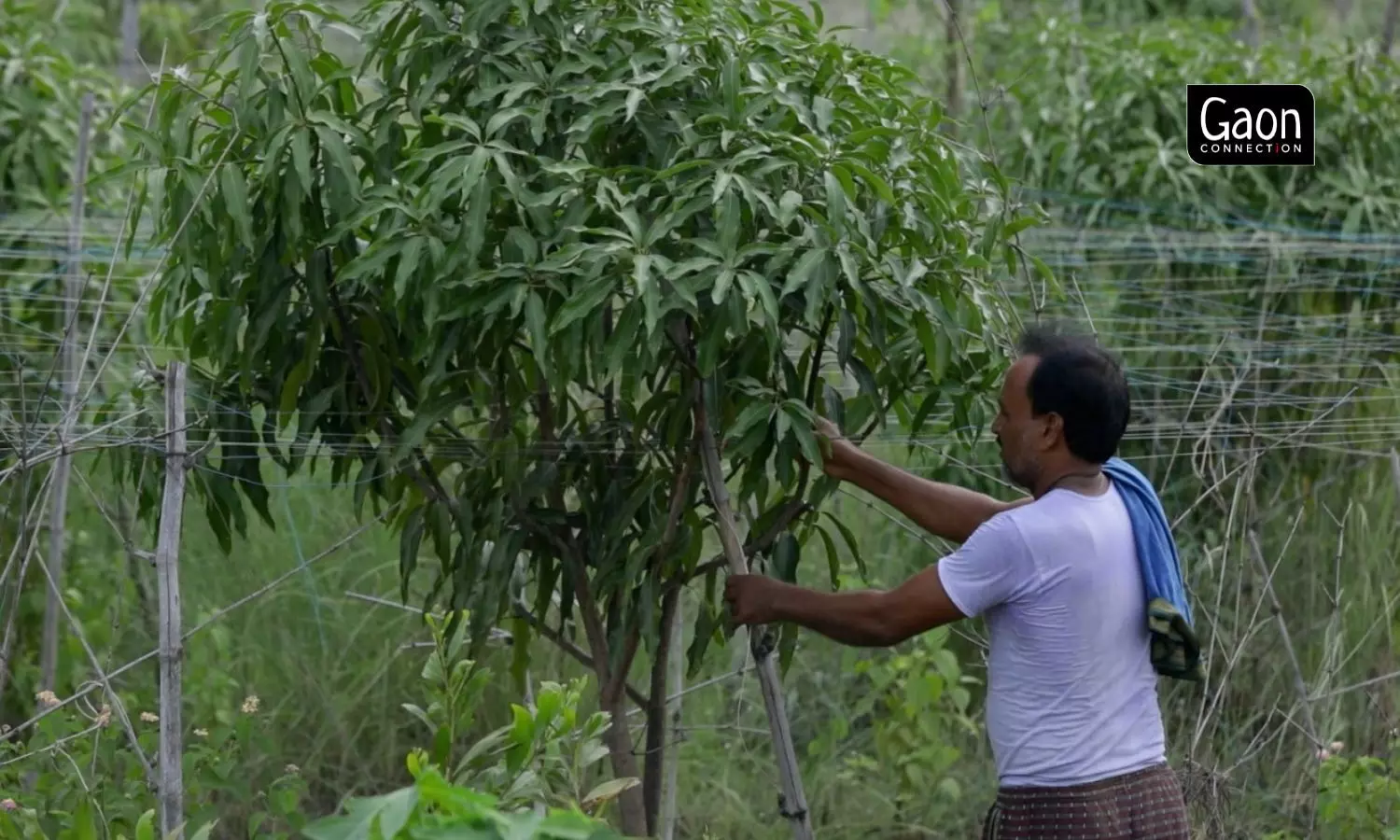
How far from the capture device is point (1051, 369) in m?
→ 2.86

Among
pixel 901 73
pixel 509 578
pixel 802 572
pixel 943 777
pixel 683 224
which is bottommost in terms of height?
pixel 943 777

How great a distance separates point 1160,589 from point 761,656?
28.7 inches

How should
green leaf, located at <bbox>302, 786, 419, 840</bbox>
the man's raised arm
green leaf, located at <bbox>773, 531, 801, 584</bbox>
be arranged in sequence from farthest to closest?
green leaf, located at <bbox>773, 531, 801, 584</bbox> < the man's raised arm < green leaf, located at <bbox>302, 786, 419, 840</bbox>

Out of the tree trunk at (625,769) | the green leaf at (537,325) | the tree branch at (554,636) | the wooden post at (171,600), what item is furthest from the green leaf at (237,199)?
the tree trunk at (625,769)

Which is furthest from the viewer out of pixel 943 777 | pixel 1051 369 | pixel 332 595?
pixel 332 595

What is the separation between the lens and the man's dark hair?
2.85 metres

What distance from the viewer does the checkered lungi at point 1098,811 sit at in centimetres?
286

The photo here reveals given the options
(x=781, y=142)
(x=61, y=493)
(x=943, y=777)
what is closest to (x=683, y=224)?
(x=781, y=142)

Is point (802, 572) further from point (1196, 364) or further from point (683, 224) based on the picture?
point (683, 224)

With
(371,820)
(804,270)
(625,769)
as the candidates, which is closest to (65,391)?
(625,769)

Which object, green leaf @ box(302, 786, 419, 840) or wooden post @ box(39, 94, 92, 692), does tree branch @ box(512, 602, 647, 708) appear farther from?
wooden post @ box(39, 94, 92, 692)

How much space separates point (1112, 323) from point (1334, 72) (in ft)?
3.97

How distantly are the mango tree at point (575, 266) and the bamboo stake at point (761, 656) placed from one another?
1 centimetres

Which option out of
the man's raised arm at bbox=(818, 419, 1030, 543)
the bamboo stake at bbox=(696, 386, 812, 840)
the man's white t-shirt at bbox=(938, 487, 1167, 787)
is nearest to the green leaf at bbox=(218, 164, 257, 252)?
the bamboo stake at bbox=(696, 386, 812, 840)
